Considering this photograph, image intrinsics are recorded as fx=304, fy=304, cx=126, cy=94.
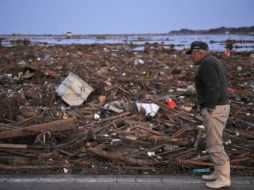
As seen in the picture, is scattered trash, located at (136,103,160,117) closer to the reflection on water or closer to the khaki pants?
the khaki pants

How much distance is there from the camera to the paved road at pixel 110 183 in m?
4.68

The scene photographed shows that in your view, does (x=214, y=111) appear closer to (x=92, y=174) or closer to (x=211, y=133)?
(x=211, y=133)

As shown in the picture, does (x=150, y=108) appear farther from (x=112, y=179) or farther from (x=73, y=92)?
(x=112, y=179)

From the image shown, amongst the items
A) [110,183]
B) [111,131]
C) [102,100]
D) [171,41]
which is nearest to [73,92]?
[102,100]

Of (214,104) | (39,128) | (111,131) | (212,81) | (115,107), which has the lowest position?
(111,131)

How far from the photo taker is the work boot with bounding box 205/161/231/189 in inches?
180

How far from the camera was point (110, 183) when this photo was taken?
4.85m

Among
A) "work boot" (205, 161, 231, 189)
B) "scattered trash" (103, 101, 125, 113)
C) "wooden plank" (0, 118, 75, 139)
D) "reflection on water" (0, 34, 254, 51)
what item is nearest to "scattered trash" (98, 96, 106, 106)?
"scattered trash" (103, 101, 125, 113)

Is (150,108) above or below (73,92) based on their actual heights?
below

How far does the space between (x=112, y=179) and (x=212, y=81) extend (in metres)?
2.25

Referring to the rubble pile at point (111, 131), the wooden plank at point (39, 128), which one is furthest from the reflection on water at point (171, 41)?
the wooden plank at point (39, 128)

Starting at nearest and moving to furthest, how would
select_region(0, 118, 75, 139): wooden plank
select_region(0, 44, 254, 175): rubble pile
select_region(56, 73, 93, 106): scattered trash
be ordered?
select_region(0, 44, 254, 175): rubble pile → select_region(0, 118, 75, 139): wooden plank → select_region(56, 73, 93, 106): scattered trash

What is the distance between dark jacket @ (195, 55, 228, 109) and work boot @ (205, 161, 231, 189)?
3.17 feet

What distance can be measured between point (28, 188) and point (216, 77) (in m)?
3.30
